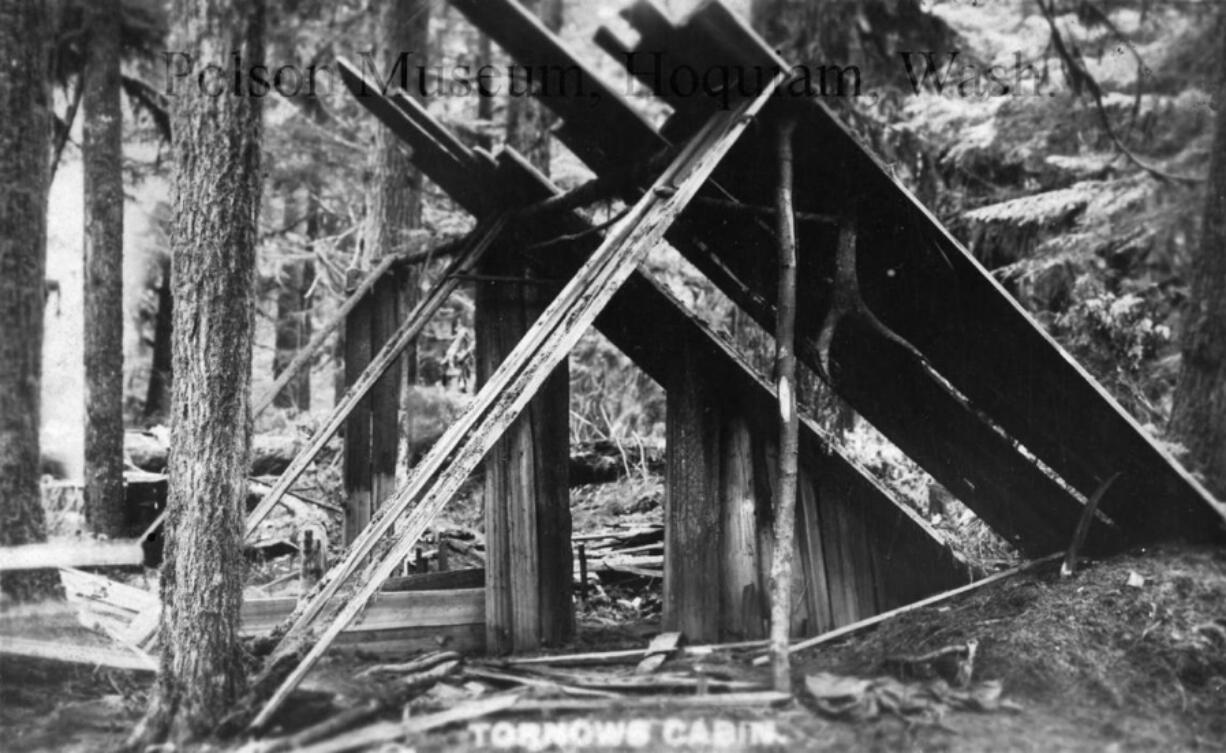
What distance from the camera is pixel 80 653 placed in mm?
4887

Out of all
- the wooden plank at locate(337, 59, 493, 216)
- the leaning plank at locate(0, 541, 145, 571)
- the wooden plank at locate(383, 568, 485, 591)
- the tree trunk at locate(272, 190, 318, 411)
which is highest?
the tree trunk at locate(272, 190, 318, 411)

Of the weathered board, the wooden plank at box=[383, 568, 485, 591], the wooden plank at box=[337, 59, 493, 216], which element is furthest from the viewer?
the wooden plank at box=[383, 568, 485, 591]

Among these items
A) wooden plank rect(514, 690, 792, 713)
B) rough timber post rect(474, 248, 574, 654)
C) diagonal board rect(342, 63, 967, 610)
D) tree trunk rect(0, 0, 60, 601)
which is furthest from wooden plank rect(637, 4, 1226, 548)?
tree trunk rect(0, 0, 60, 601)

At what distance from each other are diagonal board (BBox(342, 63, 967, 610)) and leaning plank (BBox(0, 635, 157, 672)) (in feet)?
10.6

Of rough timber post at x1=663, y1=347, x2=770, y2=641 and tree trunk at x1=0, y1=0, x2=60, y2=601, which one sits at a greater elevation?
tree trunk at x1=0, y1=0, x2=60, y2=601

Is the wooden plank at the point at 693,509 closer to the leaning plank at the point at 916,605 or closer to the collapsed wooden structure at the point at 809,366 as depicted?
the collapsed wooden structure at the point at 809,366

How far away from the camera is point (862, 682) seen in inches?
149

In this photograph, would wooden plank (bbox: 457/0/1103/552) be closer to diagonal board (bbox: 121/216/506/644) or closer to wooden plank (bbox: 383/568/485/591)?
diagonal board (bbox: 121/216/506/644)

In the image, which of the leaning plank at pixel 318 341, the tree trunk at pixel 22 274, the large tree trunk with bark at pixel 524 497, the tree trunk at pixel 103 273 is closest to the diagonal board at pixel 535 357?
the large tree trunk with bark at pixel 524 497

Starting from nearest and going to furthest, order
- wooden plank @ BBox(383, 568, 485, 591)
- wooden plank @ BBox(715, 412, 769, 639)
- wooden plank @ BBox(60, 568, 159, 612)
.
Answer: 1. wooden plank @ BBox(715, 412, 769, 639)
2. wooden plank @ BBox(383, 568, 485, 591)
3. wooden plank @ BBox(60, 568, 159, 612)

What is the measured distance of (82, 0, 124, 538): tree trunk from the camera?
11.4 meters

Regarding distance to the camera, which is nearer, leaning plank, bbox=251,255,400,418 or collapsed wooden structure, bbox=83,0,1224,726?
collapsed wooden structure, bbox=83,0,1224,726

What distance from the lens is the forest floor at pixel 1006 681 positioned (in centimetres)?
342

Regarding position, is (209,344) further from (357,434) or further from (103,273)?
(103,273)
